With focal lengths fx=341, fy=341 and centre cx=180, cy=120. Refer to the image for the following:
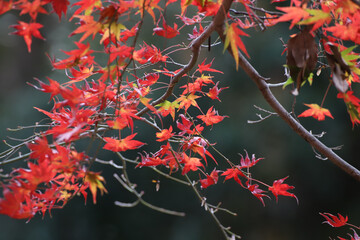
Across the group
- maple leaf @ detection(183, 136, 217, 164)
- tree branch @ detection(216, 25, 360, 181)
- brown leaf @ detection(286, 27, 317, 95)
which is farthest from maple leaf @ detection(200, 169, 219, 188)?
brown leaf @ detection(286, 27, 317, 95)

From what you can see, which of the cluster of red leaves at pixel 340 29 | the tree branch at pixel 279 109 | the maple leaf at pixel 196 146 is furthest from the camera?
the maple leaf at pixel 196 146

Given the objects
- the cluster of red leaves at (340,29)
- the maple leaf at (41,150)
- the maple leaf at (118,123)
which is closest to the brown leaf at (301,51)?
the cluster of red leaves at (340,29)

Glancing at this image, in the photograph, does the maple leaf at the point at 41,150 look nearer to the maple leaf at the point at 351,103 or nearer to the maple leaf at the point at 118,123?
the maple leaf at the point at 118,123

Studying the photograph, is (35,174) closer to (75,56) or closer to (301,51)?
(75,56)

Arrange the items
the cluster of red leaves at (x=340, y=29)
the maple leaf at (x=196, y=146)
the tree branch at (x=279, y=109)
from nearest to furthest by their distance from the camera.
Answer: the cluster of red leaves at (x=340, y=29) → the tree branch at (x=279, y=109) → the maple leaf at (x=196, y=146)

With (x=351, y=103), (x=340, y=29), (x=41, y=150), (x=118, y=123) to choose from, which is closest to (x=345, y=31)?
(x=340, y=29)

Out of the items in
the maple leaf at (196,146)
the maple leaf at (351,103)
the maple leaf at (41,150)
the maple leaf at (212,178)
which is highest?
the maple leaf at (351,103)

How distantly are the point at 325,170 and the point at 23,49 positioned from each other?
9.42 ft

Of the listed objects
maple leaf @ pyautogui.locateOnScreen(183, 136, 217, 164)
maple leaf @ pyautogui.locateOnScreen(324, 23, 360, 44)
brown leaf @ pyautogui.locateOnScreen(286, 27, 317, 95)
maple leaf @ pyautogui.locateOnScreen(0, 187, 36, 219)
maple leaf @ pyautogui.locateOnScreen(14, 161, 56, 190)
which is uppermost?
maple leaf @ pyautogui.locateOnScreen(324, 23, 360, 44)

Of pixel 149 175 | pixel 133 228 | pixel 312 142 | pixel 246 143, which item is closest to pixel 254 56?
pixel 246 143

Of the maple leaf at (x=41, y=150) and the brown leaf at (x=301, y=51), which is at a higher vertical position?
the brown leaf at (x=301, y=51)

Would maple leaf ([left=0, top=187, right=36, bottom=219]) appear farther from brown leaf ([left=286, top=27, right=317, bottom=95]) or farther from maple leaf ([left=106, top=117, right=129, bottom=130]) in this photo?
brown leaf ([left=286, top=27, right=317, bottom=95])

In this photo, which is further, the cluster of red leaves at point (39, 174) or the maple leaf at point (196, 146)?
the maple leaf at point (196, 146)

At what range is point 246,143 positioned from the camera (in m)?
2.44
